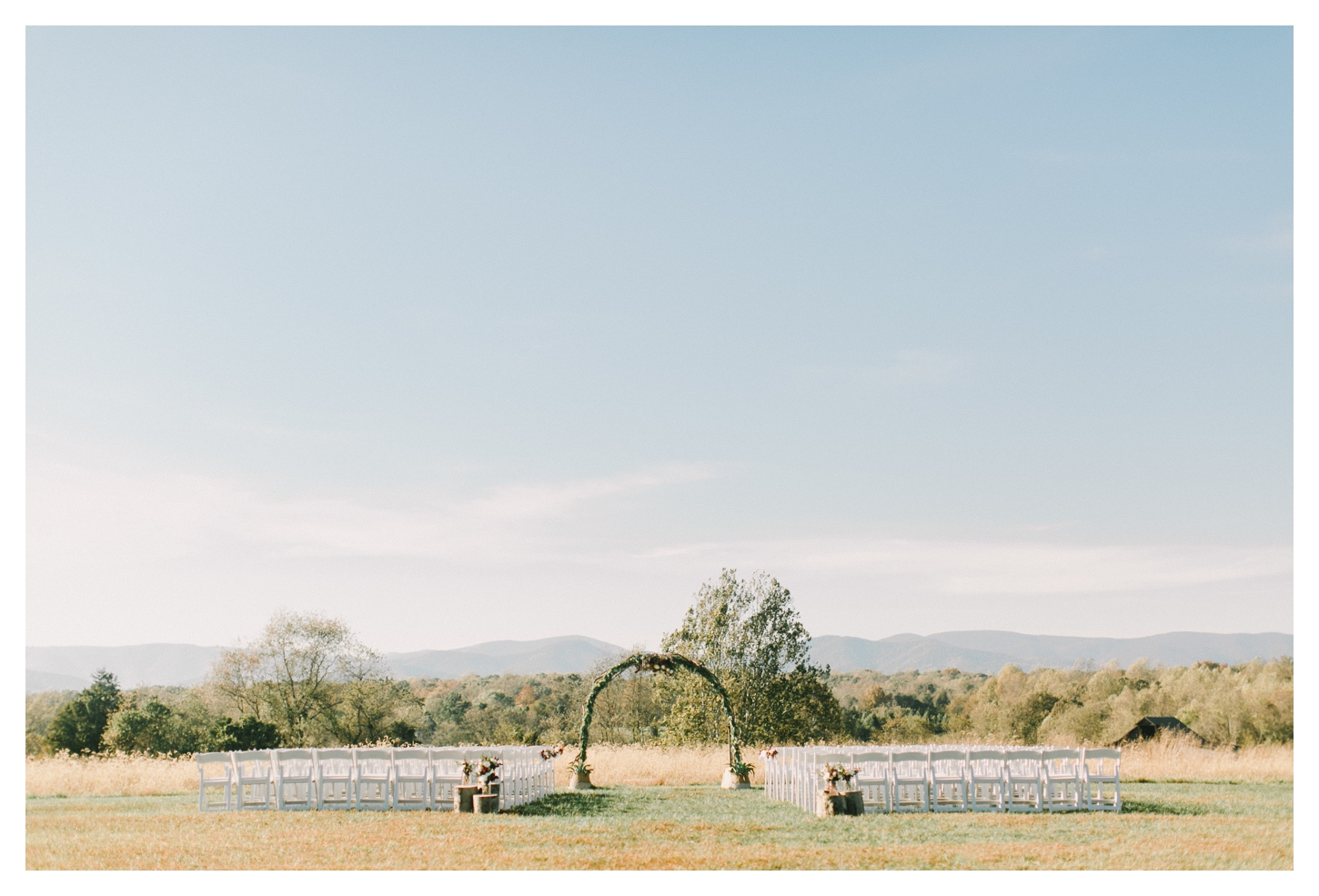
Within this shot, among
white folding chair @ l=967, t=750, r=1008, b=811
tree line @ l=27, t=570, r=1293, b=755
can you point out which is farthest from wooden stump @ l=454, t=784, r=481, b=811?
tree line @ l=27, t=570, r=1293, b=755

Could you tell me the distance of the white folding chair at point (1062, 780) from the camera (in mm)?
13859

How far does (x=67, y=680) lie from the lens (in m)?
32.0

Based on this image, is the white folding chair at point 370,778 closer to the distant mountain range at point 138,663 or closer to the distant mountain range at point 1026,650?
the distant mountain range at point 138,663

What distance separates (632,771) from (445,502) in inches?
513

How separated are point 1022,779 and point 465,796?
307 inches

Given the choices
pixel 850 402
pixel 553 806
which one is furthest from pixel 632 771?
pixel 850 402

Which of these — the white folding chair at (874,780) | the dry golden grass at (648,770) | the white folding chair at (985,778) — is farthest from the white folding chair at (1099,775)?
the dry golden grass at (648,770)

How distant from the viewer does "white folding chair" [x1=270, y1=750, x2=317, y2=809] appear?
14.0m

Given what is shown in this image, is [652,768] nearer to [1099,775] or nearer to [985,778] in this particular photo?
[985,778]

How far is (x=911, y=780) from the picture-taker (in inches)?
550

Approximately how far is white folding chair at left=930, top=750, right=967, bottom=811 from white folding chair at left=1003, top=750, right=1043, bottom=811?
1.96 feet

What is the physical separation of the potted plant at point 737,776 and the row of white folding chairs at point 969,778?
510 cm

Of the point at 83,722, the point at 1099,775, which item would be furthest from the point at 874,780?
the point at 83,722

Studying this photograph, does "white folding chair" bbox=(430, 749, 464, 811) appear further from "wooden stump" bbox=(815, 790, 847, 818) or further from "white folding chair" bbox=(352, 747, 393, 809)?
"wooden stump" bbox=(815, 790, 847, 818)
